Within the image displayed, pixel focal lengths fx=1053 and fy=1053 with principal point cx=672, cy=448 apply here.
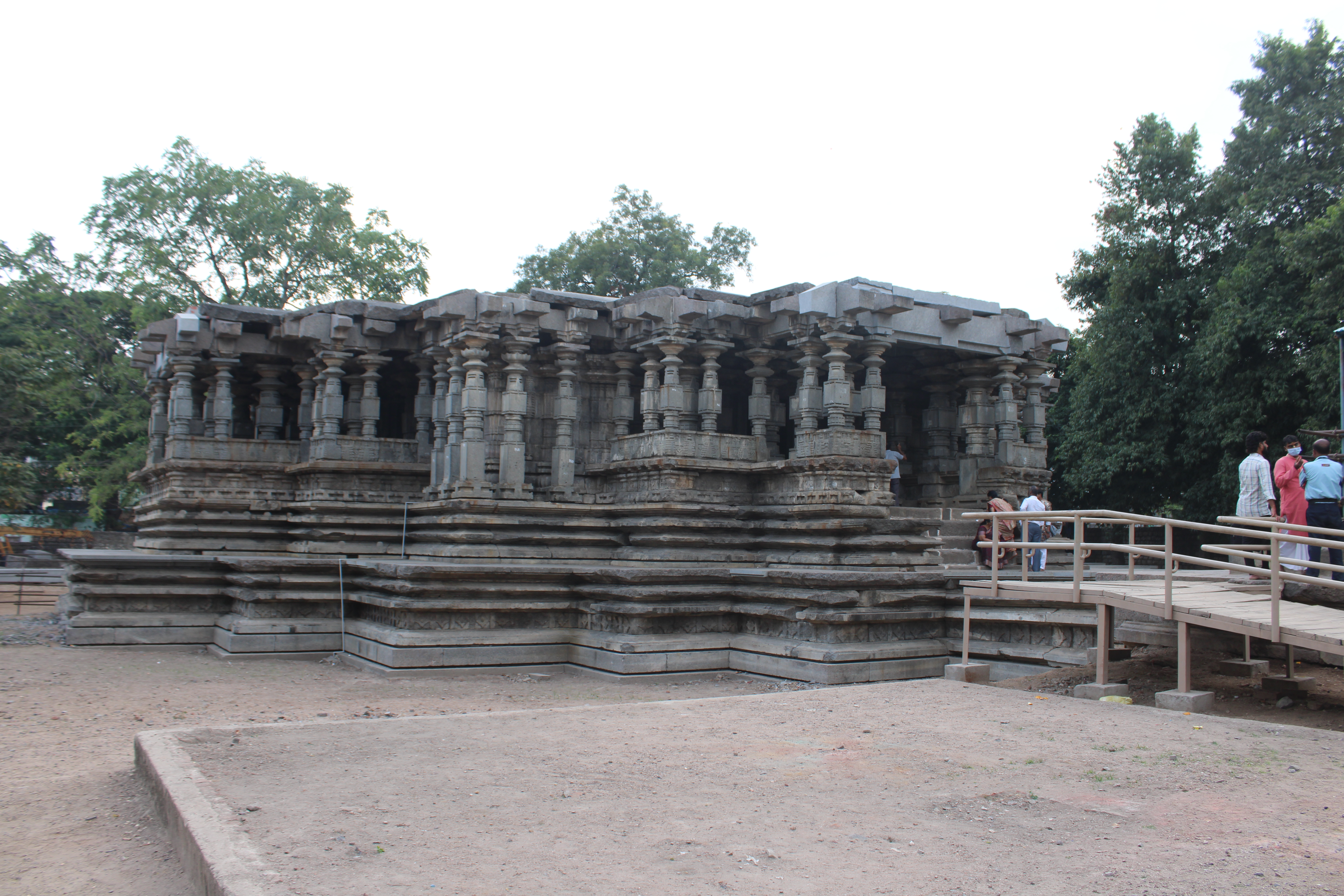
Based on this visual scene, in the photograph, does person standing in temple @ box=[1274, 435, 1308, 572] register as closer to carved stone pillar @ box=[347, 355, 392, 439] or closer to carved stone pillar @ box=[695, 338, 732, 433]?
carved stone pillar @ box=[695, 338, 732, 433]

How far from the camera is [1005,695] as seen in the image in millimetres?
7172

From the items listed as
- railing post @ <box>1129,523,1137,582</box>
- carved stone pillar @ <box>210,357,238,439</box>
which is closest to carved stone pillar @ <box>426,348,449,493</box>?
carved stone pillar @ <box>210,357,238,439</box>

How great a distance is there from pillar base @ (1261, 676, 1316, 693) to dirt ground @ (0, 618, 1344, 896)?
199 mm

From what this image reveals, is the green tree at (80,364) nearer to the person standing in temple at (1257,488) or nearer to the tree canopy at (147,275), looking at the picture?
the tree canopy at (147,275)

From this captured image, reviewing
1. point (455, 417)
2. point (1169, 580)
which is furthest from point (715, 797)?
point (455, 417)

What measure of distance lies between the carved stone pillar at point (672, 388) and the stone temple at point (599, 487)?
0.03 m

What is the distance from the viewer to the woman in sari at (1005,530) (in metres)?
11.9

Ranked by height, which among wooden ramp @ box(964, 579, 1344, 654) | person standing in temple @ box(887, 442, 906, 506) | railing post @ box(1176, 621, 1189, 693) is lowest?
railing post @ box(1176, 621, 1189, 693)

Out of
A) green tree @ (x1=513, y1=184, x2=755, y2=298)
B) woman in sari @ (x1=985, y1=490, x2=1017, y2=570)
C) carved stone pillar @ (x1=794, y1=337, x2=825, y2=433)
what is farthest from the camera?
green tree @ (x1=513, y1=184, x2=755, y2=298)

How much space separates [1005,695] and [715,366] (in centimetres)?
732

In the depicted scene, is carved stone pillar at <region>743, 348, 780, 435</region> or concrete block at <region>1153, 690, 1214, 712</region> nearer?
concrete block at <region>1153, 690, 1214, 712</region>

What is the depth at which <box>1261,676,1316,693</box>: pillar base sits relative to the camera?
6.88 meters

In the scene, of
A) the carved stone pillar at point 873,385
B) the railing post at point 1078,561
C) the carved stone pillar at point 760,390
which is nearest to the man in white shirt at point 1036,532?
the carved stone pillar at point 873,385

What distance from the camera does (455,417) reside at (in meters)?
13.8
